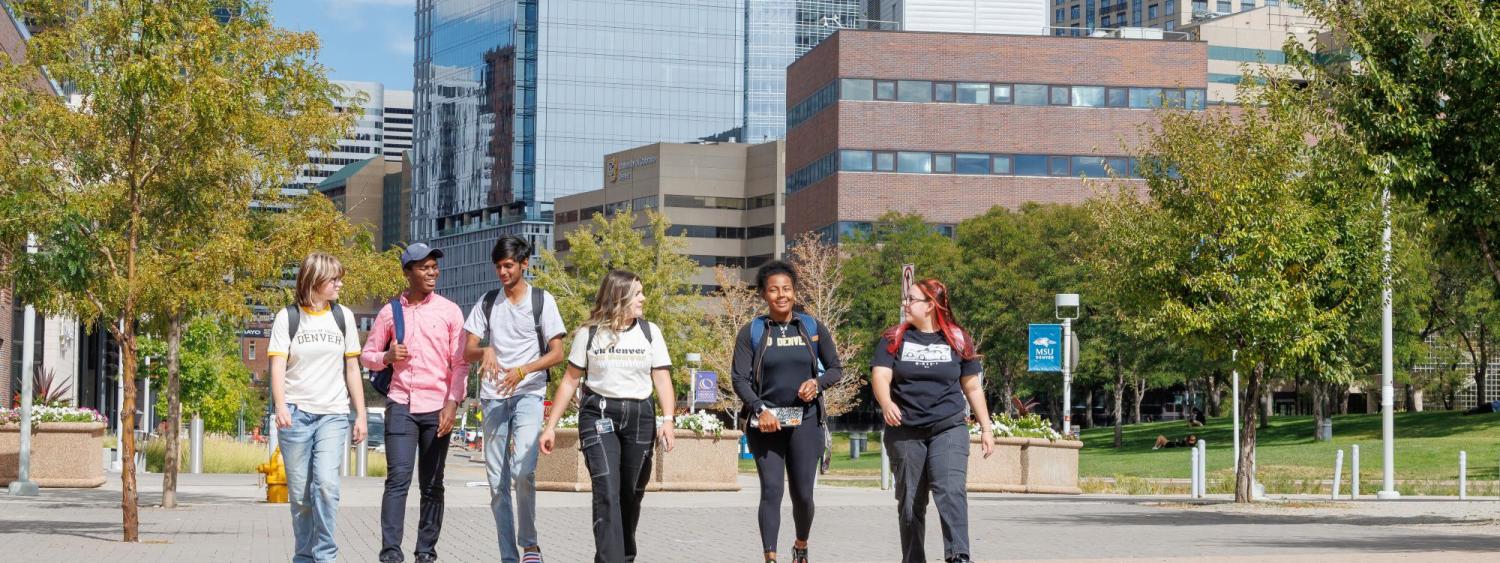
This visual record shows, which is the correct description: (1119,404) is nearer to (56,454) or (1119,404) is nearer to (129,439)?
(56,454)

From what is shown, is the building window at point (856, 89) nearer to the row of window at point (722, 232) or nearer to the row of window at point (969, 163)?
the row of window at point (969, 163)

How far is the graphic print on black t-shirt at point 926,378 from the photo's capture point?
10656 millimetres

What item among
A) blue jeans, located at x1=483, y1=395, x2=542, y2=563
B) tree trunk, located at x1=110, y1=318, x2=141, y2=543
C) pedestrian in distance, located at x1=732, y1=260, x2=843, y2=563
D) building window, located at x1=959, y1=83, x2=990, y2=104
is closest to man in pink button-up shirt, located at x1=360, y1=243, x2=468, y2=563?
blue jeans, located at x1=483, y1=395, x2=542, y2=563

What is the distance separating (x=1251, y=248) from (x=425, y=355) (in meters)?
15.1

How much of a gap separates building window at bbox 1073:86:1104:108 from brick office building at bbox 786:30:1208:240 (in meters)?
0.07

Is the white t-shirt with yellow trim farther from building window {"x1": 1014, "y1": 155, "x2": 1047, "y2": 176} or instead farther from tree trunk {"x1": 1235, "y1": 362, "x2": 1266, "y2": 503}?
building window {"x1": 1014, "y1": 155, "x2": 1047, "y2": 176}

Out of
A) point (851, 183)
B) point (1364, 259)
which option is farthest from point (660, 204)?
point (1364, 259)

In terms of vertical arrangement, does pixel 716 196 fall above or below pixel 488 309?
above

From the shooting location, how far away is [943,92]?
297 ft

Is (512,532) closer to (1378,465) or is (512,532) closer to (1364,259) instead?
(1364,259)

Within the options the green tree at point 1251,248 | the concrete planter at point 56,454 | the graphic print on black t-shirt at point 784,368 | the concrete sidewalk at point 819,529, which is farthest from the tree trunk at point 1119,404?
the graphic print on black t-shirt at point 784,368

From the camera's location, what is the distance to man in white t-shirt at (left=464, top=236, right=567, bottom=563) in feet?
34.2

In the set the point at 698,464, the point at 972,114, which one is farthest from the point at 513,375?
the point at 972,114

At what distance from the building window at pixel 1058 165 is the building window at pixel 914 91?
6599 mm
